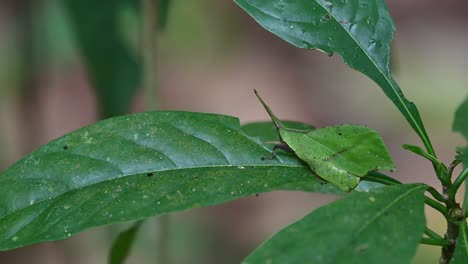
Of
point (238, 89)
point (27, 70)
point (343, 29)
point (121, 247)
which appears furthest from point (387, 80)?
point (238, 89)

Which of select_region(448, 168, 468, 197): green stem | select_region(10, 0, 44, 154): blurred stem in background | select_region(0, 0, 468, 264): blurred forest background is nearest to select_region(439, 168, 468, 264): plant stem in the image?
select_region(448, 168, 468, 197): green stem

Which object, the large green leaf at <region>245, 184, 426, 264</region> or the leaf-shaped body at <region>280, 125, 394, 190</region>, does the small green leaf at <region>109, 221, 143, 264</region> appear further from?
the large green leaf at <region>245, 184, 426, 264</region>

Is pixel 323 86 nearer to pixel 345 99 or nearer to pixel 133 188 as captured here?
pixel 345 99

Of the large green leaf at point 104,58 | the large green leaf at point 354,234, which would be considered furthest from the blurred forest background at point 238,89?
the large green leaf at point 354,234

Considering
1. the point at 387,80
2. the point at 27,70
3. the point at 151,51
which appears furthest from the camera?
the point at 27,70

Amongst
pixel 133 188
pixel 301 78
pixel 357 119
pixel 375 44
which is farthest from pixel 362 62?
pixel 301 78

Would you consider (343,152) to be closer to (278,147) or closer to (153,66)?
(278,147)
